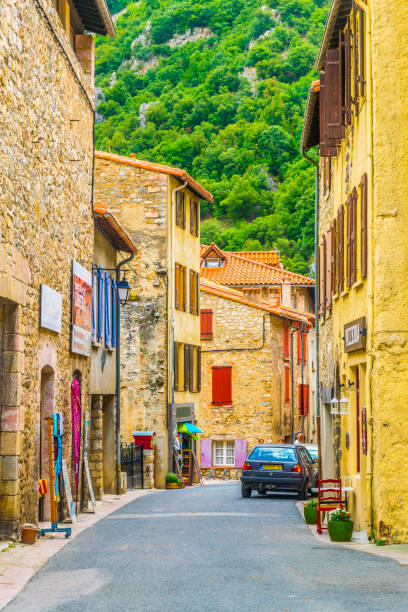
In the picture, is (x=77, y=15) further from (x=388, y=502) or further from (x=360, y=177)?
(x=388, y=502)

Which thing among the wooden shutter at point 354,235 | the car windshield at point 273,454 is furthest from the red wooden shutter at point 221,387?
the wooden shutter at point 354,235

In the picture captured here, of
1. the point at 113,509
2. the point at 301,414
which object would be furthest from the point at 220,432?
the point at 113,509

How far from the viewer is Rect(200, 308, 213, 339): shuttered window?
4250 cm

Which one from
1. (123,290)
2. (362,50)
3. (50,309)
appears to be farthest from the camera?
(123,290)

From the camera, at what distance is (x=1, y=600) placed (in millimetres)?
8469

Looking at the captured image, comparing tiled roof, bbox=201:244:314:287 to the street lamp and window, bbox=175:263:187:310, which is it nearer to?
window, bbox=175:263:187:310

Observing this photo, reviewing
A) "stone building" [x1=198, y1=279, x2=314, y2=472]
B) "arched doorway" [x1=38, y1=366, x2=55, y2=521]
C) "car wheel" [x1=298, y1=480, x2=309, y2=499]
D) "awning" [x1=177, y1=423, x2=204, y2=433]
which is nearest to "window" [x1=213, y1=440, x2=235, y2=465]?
"stone building" [x1=198, y1=279, x2=314, y2=472]

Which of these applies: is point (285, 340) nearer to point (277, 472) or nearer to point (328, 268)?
point (277, 472)

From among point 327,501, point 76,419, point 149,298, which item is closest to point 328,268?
point 76,419

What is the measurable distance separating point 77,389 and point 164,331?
13.6 m

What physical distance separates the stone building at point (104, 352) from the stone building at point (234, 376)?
18.0 metres

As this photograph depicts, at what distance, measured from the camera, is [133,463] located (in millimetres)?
27797

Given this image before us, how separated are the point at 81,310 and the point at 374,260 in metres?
6.71

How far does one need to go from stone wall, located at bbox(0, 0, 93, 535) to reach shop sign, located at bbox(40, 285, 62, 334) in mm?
157
